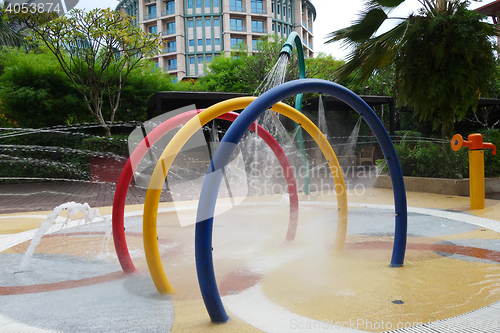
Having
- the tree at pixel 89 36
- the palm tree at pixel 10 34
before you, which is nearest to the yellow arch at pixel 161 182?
the tree at pixel 89 36

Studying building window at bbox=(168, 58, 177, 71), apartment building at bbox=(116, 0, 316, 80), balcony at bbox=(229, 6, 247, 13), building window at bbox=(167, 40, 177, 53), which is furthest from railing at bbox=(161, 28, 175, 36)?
balcony at bbox=(229, 6, 247, 13)

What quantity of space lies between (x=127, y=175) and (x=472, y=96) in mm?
8522

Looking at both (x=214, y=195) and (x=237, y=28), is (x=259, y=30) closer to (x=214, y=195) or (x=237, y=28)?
(x=237, y=28)

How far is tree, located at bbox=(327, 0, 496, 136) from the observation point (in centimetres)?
811

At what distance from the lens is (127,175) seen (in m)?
3.49

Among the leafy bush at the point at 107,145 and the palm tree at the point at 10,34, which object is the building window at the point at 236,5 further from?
the leafy bush at the point at 107,145

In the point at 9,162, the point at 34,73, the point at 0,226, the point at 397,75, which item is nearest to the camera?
the point at 0,226

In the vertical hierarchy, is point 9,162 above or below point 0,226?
above

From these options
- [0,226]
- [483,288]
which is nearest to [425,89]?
[483,288]

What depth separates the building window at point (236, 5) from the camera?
55.2 metres

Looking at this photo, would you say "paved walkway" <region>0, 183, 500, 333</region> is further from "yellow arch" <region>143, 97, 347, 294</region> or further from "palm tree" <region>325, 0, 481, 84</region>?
"palm tree" <region>325, 0, 481, 84</region>

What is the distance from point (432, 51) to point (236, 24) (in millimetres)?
51149

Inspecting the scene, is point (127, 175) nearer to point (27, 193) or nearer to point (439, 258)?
point (439, 258)

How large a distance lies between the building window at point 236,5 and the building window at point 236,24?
1.83m
